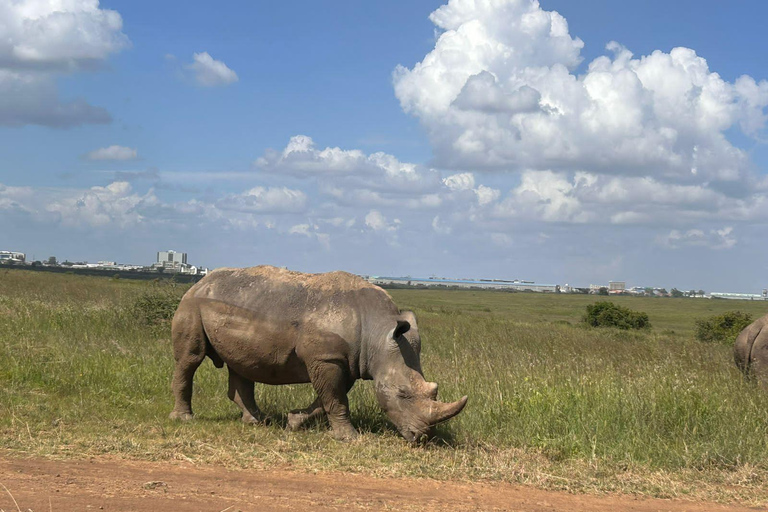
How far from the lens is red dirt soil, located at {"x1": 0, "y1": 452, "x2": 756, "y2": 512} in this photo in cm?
593

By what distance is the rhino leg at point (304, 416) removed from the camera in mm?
9516

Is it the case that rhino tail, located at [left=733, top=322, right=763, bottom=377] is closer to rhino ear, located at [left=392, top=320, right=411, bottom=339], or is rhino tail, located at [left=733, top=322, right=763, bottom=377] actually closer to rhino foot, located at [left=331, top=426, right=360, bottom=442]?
rhino ear, located at [left=392, top=320, right=411, bottom=339]

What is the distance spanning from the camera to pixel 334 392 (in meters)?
8.91

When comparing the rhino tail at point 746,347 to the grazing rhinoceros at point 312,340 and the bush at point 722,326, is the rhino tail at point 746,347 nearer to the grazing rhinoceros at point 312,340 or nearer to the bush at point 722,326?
the grazing rhinoceros at point 312,340

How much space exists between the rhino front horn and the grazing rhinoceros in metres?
0.01

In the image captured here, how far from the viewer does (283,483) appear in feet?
22.6

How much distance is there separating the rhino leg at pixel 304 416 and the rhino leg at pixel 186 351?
1.39m

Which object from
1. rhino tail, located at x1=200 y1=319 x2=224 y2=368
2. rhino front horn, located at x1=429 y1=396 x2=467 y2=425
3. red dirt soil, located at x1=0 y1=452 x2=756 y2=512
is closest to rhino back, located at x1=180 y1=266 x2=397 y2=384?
rhino tail, located at x1=200 y1=319 x2=224 y2=368

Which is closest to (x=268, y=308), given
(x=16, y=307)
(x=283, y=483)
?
(x=283, y=483)

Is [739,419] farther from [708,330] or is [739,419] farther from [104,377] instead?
[708,330]

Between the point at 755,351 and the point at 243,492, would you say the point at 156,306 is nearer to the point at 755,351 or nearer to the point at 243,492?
the point at 243,492

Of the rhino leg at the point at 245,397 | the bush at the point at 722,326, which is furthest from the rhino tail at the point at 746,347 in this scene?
the bush at the point at 722,326

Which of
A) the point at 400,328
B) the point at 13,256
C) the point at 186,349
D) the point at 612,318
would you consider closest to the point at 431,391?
the point at 400,328

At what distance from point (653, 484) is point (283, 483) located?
3.61 meters
